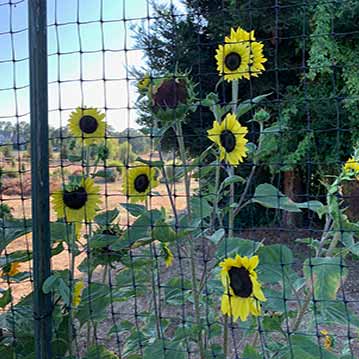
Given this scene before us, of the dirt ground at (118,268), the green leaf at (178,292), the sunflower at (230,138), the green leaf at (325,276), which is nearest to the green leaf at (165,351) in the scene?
the green leaf at (178,292)

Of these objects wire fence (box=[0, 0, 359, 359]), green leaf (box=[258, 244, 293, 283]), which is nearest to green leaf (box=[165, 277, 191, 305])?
wire fence (box=[0, 0, 359, 359])

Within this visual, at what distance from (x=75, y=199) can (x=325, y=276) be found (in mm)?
592

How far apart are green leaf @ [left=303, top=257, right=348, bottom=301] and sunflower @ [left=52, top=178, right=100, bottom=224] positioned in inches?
20.6

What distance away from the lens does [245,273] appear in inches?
35.6

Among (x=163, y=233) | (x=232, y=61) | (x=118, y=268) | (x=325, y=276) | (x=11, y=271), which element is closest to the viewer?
(x=325, y=276)

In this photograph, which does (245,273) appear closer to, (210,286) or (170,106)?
(210,286)

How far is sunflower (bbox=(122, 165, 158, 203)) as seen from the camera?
3.58ft

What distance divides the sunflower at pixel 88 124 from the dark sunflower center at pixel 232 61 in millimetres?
339

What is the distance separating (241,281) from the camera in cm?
91

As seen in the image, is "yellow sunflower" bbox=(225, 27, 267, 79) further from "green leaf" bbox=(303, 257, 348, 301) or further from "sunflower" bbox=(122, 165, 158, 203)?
"green leaf" bbox=(303, 257, 348, 301)

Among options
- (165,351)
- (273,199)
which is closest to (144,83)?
(273,199)

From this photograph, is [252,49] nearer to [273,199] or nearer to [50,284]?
[273,199]

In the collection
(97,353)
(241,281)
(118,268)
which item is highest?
Result: (241,281)

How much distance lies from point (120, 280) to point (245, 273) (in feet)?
1.26
